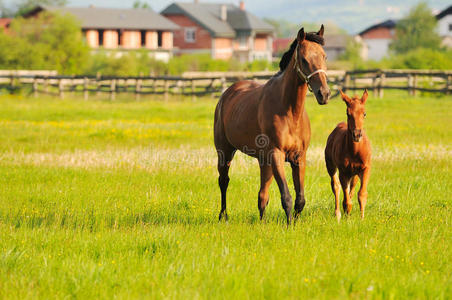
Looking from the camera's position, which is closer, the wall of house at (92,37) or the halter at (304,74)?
the halter at (304,74)

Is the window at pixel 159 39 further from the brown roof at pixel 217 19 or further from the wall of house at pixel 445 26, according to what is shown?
the wall of house at pixel 445 26

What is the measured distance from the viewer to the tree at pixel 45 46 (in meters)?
51.8

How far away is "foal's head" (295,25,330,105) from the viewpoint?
688cm

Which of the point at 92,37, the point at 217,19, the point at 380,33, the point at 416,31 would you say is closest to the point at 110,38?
the point at 92,37

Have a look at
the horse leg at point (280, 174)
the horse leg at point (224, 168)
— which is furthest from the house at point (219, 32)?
the horse leg at point (280, 174)

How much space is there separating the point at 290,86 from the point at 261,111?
507 mm

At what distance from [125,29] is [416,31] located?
1644 inches

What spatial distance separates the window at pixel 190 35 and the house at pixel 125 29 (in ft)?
15.4

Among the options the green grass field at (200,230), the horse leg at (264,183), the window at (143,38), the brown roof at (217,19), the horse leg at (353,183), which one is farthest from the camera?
the brown roof at (217,19)

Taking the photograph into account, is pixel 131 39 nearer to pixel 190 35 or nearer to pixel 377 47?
pixel 190 35

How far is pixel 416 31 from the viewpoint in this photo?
90.4 m

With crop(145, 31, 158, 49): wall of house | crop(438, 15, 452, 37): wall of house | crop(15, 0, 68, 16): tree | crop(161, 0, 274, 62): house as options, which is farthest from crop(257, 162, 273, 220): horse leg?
crop(15, 0, 68, 16): tree

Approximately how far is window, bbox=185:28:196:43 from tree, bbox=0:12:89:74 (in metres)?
39.2

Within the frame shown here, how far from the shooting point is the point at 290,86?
7590mm
